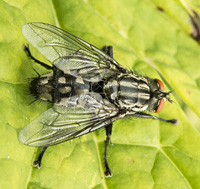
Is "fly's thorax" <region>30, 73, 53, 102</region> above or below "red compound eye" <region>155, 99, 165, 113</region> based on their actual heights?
below

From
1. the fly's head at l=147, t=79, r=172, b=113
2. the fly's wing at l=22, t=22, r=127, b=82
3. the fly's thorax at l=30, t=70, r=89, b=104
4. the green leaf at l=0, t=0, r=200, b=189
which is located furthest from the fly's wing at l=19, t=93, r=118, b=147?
the fly's head at l=147, t=79, r=172, b=113

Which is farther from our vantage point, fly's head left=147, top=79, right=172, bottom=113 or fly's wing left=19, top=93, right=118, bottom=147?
fly's head left=147, top=79, right=172, bottom=113

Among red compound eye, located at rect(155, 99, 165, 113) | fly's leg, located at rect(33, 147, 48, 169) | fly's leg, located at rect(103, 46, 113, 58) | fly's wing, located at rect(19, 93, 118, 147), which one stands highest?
fly's leg, located at rect(103, 46, 113, 58)

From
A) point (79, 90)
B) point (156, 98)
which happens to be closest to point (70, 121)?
point (79, 90)

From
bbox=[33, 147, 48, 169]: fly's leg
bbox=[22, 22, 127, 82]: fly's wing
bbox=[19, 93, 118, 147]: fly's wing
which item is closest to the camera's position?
bbox=[19, 93, 118, 147]: fly's wing

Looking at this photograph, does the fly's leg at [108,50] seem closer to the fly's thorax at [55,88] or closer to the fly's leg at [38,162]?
the fly's thorax at [55,88]

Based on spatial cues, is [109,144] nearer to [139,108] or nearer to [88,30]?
[139,108]

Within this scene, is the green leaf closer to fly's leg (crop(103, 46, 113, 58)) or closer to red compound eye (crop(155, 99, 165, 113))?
fly's leg (crop(103, 46, 113, 58))

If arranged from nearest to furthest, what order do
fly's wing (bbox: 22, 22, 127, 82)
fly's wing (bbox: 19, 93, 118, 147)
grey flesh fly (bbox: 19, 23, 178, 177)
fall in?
fly's wing (bbox: 19, 93, 118, 147) → grey flesh fly (bbox: 19, 23, 178, 177) → fly's wing (bbox: 22, 22, 127, 82)

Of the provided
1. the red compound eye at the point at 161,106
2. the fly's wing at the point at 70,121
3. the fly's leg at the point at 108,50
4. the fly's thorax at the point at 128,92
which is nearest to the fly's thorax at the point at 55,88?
the fly's wing at the point at 70,121
